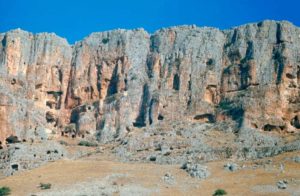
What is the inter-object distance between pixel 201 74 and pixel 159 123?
966 cm

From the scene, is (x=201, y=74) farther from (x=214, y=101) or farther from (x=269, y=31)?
(x=269, y=31)

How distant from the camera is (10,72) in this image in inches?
3812

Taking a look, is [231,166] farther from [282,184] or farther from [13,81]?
[13,81]

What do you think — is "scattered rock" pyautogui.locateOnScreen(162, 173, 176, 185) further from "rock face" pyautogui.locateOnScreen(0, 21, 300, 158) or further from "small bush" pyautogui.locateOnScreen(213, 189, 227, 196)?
"rock face" pyautogui.locateOnScreen(0, 21, 300, 158)

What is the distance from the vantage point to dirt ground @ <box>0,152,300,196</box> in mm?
62531

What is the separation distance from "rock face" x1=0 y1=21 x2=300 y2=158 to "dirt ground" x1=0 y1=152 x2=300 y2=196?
1278 centimetres

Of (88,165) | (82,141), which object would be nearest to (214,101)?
(82,141)

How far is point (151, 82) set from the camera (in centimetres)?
9481

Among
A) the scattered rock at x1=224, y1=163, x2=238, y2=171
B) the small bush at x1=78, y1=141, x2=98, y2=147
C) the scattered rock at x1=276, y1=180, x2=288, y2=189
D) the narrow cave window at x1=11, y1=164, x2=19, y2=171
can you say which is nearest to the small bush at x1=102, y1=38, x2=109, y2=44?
the small bush at x1=78, y1=141, x2=98, y2=147

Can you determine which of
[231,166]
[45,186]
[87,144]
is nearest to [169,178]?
[231,166]

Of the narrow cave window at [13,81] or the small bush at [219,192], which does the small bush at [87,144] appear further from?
the small bush at [219,192]

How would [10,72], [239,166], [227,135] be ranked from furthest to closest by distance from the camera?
1. [10,72]
2. [227,135]
3. [239,166]

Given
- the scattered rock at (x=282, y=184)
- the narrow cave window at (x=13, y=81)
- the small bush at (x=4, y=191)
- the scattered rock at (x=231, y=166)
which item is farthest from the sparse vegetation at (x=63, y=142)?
the scattered rock at (x=282, y=184)

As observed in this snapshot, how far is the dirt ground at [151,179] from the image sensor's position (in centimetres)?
6253
